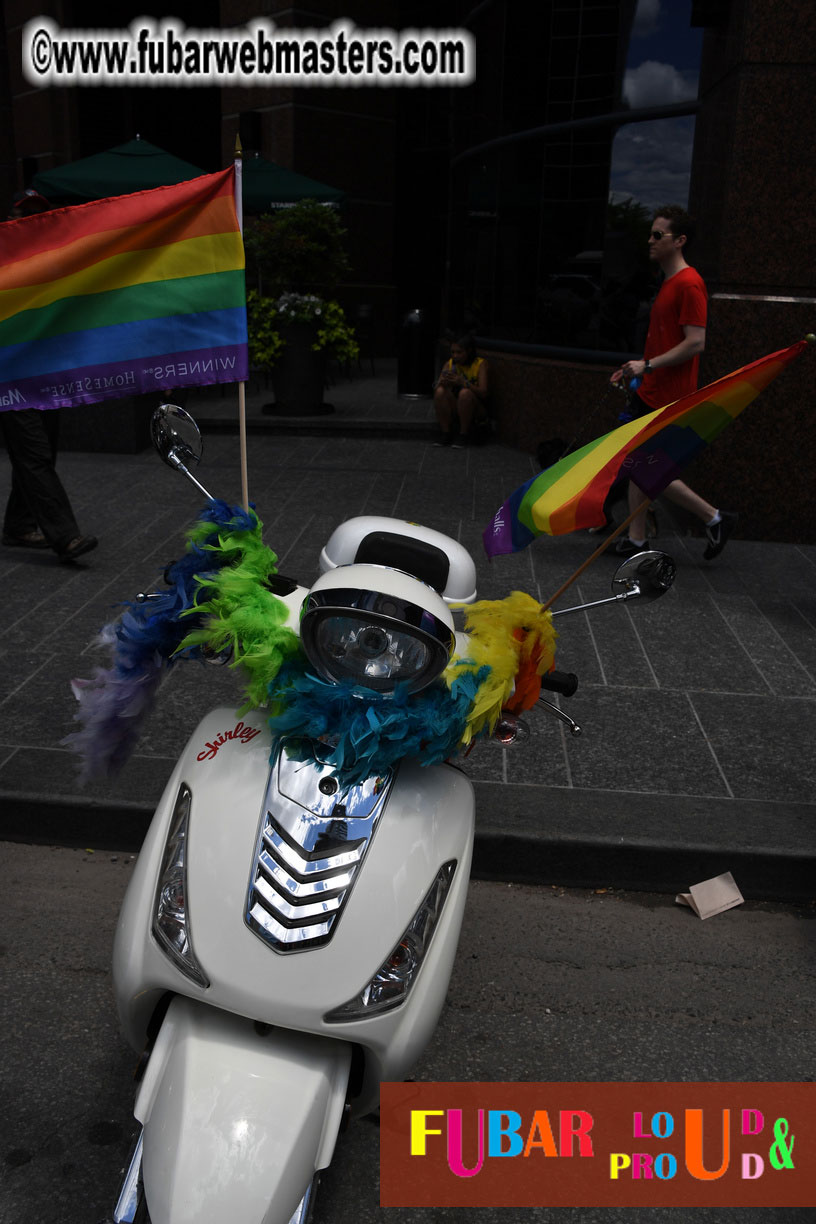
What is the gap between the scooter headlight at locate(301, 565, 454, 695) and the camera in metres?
2.04

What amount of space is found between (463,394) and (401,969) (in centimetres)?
863

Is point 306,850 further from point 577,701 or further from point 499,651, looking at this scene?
point 577,701

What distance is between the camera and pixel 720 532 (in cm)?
673

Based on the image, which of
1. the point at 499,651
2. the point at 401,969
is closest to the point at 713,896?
the point at 499,651

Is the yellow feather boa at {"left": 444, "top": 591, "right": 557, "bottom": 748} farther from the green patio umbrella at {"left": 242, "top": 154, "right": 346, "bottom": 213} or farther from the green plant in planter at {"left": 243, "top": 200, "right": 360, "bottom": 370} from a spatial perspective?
the green patio umbrella at {"left": 242, "top": 154, "right": 346, "bottom": 213}

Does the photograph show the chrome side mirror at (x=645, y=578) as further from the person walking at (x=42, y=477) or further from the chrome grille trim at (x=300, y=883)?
the person walking at (x=42, y=477)

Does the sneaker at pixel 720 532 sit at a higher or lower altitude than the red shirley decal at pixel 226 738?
lower

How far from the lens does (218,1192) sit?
5.89ft

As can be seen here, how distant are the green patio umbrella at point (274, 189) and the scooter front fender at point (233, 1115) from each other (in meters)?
12.0

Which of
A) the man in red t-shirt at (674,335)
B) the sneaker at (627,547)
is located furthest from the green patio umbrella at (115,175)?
the sneaker at (627,547)

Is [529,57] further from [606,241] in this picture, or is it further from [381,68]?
[381,68]

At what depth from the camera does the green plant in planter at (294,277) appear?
444 inches

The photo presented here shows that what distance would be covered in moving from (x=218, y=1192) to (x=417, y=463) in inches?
332

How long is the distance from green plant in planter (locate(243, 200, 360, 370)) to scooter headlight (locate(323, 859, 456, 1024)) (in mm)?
9737
